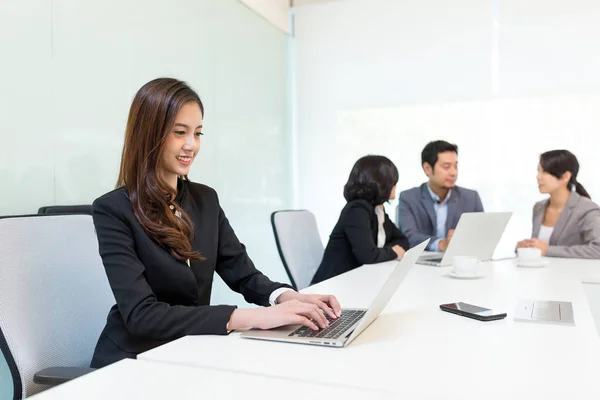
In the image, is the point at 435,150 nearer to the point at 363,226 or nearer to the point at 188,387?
the point at 363,226

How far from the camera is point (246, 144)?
4.49 metres

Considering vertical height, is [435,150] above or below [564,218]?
above

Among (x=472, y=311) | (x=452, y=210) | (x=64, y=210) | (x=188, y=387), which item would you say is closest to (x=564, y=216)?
(x=452, y=210)

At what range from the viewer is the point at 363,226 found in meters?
2.89

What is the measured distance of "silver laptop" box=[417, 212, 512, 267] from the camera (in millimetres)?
2547

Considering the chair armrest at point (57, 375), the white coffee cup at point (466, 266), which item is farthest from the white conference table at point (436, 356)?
the white coffee cup at point (466, 266)

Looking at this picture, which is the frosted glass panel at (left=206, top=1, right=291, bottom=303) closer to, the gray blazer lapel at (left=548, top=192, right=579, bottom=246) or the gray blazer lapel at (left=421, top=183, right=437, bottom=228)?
the gray blazer lapel at (left=421, top=183, right=437, bottom=228)

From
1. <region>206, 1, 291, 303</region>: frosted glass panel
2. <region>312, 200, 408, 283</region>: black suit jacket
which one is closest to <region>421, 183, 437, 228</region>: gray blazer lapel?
<region>312, 200, 408, 283</region>: black suit jacket

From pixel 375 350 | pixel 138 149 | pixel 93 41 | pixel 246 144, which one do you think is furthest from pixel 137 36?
pixel 375 350

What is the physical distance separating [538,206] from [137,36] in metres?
2.84

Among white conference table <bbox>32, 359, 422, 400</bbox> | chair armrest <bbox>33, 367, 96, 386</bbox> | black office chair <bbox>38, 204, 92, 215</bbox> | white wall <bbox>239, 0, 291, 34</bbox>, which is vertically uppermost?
white wall <bbox>239, 0, 291, 34</bbox>

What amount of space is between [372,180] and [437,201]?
1.07m

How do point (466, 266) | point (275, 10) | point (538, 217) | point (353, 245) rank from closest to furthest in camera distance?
point (466, 266) < point (353, 245) < point (538, 217) < point (275, 10)

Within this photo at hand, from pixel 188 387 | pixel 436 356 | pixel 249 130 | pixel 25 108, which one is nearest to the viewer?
pixel 188 387
